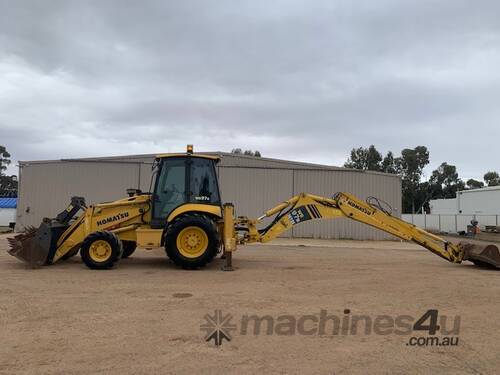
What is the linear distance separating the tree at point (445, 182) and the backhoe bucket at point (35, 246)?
80.1m

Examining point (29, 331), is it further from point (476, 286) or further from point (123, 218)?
point (476, 286)

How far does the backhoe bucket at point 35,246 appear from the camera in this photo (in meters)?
11.2

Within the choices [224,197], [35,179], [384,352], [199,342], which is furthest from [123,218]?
[35,179]

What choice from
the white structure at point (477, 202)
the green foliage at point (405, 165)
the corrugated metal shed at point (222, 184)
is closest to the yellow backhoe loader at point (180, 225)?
the corrugated metal shed at point (222, 184)

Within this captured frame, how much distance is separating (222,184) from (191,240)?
1543cm

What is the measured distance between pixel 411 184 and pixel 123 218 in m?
77.3

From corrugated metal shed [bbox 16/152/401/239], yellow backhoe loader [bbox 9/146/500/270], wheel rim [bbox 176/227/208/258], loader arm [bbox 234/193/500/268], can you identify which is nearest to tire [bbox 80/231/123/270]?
yellow backhoe loader [bbox 9/146/500/270]

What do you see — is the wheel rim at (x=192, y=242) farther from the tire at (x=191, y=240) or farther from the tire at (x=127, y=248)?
the tire at (x=127, y=248)

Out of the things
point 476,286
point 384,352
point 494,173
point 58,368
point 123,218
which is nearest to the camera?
point 58,368

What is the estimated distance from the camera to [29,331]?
5895mm

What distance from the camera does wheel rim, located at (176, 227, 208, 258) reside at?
11.0 m

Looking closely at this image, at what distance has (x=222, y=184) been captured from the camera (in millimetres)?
26422

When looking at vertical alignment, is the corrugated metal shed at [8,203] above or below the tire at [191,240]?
above

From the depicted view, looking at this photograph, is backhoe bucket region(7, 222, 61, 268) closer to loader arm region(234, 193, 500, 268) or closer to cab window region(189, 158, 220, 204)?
cab window region(189, 158, 220, 204)
